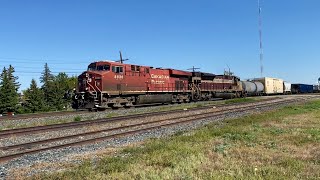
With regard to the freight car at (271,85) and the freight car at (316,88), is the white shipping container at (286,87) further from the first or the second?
the freight car at (316,88)

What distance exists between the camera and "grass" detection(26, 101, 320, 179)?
6453 millimetres

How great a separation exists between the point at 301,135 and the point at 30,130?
10304 mm

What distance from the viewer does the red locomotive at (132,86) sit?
26797 millimetres

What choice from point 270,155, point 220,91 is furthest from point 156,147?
point 220,91

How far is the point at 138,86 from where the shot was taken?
30.6 m

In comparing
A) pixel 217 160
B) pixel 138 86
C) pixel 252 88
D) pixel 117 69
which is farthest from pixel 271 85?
pixel 217 160

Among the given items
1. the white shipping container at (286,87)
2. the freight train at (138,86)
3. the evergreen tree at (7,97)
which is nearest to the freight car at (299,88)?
the white shipping container at (286,87)

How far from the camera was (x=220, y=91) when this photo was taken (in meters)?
47.1

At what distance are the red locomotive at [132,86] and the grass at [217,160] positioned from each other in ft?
54.8

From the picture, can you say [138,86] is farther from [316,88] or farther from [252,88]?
[316,88]

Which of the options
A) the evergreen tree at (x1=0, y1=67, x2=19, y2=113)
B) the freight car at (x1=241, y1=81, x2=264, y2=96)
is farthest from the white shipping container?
the evergreen tree at (x1=0, y1=67, x2=19, y2=113)

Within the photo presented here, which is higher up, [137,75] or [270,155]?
[137,75]

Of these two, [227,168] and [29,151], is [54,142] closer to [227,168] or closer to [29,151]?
[29,151]

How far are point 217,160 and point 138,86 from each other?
76.3 ft
